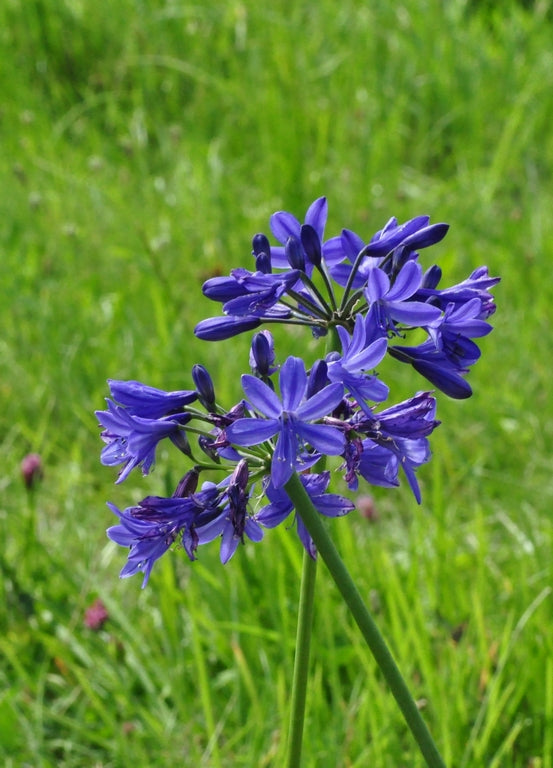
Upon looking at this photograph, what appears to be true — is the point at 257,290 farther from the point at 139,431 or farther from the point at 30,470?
the point at 30,470

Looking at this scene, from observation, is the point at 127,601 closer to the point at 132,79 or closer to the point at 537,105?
the point at 537,105

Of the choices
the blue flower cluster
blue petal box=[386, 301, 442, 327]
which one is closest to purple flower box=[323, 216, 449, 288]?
the blue flower cluster

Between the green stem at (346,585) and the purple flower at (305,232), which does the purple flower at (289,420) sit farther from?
the purple flower at (305,232)

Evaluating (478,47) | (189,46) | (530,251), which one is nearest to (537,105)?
(478,47)

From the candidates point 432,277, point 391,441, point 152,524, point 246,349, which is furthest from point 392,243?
point 246,349

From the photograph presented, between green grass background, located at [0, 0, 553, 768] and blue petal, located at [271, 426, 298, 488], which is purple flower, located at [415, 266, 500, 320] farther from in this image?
green grass background, located at [0, 0, 553, 768]

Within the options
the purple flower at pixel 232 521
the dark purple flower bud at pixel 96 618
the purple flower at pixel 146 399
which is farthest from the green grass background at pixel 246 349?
the purple flower at pixel 146 399
